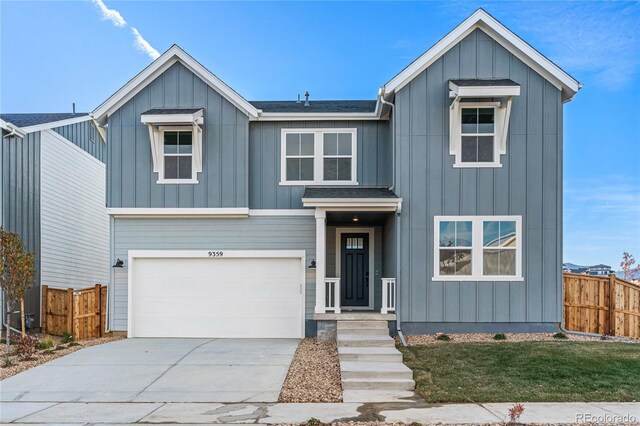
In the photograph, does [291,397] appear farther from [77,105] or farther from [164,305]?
[77,105]

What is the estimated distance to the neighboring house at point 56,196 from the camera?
12.8m

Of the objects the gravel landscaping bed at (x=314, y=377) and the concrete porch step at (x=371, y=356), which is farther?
the concrete porch step at (x=371, y=356)

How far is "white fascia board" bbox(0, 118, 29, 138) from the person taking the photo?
12.2m

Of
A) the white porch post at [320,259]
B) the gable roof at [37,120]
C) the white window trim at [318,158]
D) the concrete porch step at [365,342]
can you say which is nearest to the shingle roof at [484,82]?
the white window trim at [318,158]

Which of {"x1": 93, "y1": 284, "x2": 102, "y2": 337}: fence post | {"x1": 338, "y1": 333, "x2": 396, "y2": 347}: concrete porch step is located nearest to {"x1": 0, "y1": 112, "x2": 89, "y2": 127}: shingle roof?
{"x1": 93, "y1": 284, "x2": 102, "y2": 337}: fence post

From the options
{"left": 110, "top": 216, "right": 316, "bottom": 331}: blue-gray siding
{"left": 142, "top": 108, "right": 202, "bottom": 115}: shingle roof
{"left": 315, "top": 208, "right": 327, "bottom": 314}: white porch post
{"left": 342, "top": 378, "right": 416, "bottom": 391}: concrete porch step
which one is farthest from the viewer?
{"left": 110, "top": 216, "right": 316, "bottom": 331}: blue-gray siding

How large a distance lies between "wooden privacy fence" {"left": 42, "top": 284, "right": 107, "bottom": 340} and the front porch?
226 inches

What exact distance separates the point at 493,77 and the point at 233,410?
9.16 metres

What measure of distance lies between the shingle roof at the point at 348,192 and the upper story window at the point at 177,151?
114 inches

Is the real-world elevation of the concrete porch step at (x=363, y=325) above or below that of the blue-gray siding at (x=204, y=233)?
below

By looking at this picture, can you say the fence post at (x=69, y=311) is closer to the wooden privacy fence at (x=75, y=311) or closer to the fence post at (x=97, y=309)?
the wooden privacy fence at (x=75, y=311)

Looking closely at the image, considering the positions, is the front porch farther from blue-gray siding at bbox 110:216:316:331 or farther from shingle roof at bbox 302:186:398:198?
blue-gray siding at bbox 110:216:316:331

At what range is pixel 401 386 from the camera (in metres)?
7.31

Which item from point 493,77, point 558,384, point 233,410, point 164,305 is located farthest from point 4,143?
point 558,384
